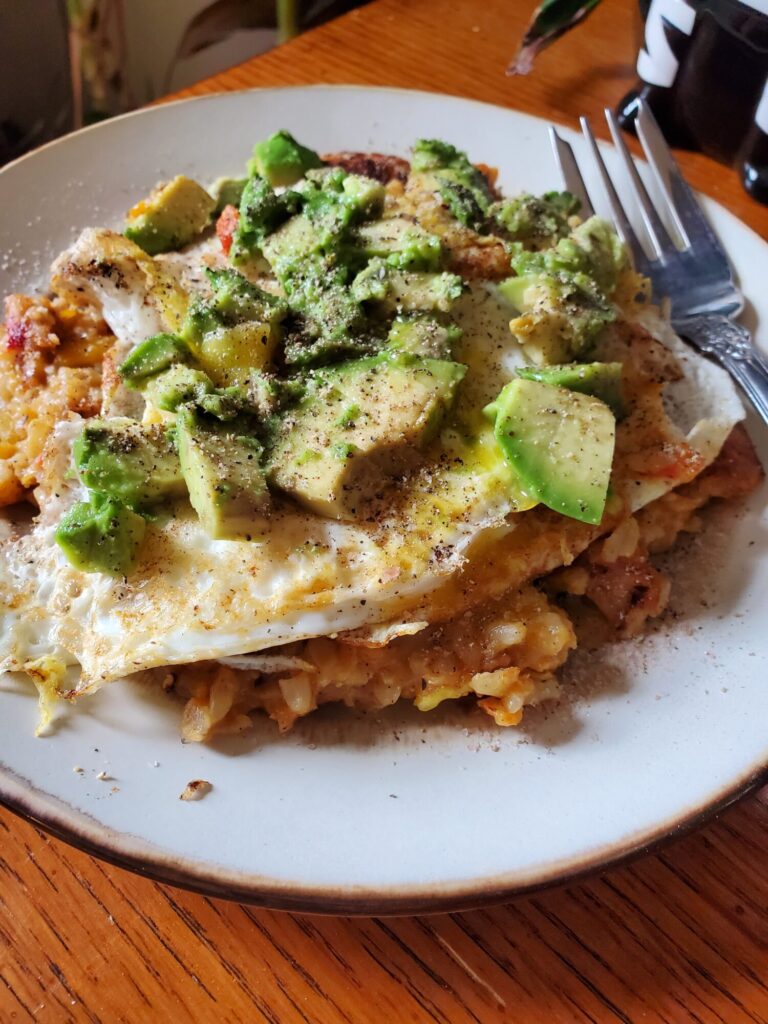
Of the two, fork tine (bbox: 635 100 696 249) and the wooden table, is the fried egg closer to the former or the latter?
the wooden table

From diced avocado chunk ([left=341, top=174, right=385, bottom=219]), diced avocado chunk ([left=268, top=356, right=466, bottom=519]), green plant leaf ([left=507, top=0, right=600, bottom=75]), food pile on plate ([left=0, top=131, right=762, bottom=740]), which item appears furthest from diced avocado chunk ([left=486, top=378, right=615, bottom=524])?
green plant leaf ([left=507, top=0, right=600, bottom=75])

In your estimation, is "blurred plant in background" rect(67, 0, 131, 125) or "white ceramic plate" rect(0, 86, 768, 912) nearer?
"white ceramic plate" rect(0, 86, 768, 912)

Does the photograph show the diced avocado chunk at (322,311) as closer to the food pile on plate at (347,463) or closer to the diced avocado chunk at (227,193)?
the food pile on plate at (347,463)


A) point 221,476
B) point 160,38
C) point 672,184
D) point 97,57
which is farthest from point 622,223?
point 160,38

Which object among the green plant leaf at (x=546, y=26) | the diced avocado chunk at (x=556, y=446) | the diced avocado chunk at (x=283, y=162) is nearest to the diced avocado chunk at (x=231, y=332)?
the diced avocado chunk at (x=556, y=446)

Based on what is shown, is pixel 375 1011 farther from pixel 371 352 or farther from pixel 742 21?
pixel 742 21

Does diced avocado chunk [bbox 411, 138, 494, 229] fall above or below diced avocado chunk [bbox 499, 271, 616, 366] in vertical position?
above
